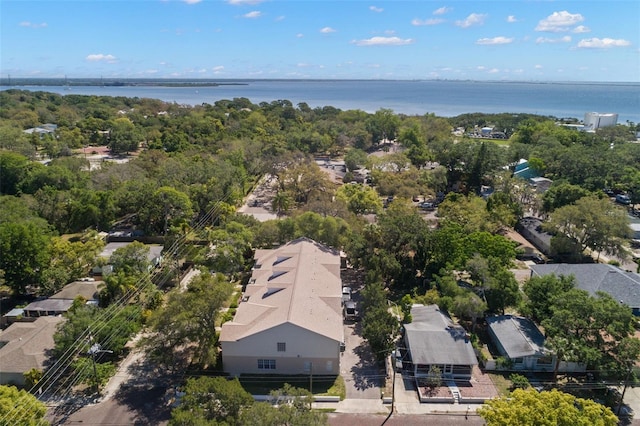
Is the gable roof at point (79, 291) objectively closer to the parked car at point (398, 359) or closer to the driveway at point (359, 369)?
the driveway at point (359, 369)

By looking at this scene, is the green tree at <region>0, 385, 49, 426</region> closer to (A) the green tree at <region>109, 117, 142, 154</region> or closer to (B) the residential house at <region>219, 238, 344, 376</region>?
(B) the residential house at <region>219, 238, 344, 376</region>

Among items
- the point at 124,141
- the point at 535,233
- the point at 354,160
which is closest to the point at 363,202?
the point at 535,233

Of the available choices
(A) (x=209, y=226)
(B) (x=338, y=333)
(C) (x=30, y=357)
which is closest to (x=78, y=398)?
(C) (x=30, y=357)

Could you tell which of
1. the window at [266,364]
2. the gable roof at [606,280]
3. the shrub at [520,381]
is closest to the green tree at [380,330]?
the window at [266,364]

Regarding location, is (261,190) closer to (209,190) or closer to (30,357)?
(209,190)

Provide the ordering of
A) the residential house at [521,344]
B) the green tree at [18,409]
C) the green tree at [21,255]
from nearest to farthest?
1. the green tree at [18,409]
2. the residential house at [521,344]
3. the green tree at [21,255]

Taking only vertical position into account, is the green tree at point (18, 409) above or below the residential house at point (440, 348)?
above

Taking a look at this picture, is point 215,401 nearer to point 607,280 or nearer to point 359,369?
point 359,369
